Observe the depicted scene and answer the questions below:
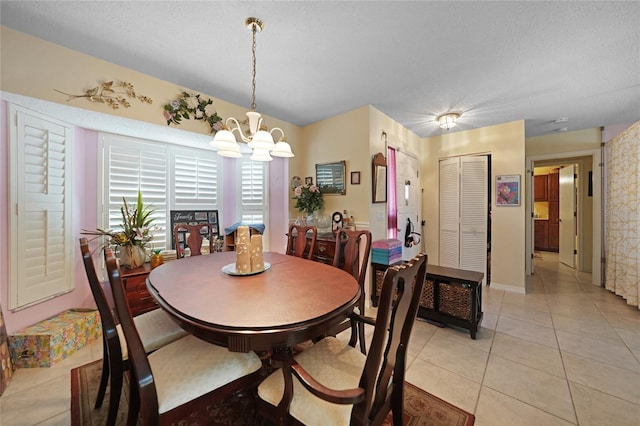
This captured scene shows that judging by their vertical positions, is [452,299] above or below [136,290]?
below

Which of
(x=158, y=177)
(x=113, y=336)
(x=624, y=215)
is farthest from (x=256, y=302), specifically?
(x=624, y=215)

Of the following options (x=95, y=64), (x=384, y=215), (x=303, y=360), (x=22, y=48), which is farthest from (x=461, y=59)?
(x=22, y=48)

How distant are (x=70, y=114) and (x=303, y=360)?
2822 mm

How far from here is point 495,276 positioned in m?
3.70

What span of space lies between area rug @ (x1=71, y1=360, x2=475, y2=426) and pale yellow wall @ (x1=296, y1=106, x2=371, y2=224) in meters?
1.90

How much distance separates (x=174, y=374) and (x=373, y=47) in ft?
8.19

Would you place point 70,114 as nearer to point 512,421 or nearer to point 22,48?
point 22,48

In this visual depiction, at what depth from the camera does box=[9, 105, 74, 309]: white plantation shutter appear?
74.9 inches

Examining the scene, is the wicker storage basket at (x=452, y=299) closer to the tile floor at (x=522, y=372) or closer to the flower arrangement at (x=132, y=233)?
the tile floor at (x=522, y=372)

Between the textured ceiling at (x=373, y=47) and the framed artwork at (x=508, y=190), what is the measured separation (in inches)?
41.1

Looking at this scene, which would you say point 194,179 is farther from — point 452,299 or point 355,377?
point 452,299

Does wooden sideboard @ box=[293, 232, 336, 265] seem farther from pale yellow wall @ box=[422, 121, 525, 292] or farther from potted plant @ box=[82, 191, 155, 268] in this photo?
pale yellow wall @ box=[422, 121, 525, 292]

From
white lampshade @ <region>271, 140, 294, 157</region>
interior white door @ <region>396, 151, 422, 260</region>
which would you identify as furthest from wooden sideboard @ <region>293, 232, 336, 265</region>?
interior white door @ <region>396, 151, 422, 260</region>

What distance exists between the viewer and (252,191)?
3588mm
